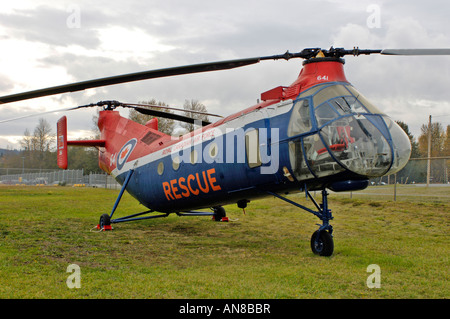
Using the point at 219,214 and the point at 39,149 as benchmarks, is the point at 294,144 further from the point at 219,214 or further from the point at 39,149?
the point at 39,149

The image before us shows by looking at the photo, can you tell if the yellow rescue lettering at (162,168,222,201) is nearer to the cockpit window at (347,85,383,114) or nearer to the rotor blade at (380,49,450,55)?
the cockpit window at (347,85,383,114)

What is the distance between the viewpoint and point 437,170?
70.9 ft

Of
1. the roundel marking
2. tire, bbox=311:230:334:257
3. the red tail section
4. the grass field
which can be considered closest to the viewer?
the grass field

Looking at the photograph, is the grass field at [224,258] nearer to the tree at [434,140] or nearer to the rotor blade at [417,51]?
the rotor blade at [417,51]

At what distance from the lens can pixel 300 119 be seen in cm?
808

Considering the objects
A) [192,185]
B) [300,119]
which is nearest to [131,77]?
[192,185]

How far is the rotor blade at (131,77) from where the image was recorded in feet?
27.6

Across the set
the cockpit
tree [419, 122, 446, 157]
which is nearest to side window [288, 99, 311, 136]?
the cockpit

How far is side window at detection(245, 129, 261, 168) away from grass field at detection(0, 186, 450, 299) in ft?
6.99

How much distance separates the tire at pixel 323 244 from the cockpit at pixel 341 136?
1.38 metres

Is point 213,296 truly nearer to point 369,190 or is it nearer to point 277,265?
point 277,265

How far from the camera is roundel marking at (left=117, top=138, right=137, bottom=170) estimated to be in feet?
46.8

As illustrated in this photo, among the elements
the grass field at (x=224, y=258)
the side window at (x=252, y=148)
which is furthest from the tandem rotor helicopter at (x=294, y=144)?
the grass field at (x=224, y=258)
